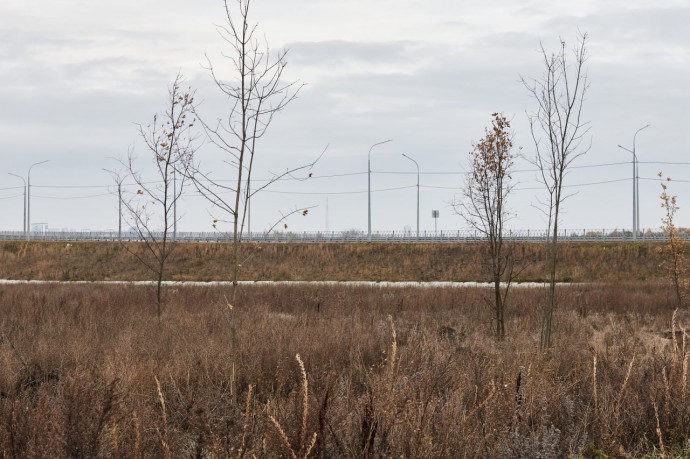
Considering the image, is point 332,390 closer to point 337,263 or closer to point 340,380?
point 340,380

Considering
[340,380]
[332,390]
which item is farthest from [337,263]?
[332,390]

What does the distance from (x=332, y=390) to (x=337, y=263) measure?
40619 mm

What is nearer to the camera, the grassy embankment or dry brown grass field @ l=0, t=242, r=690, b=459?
dry brown grass field @ l=0, t=242, r=690, b=459

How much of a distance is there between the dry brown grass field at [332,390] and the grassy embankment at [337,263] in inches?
966

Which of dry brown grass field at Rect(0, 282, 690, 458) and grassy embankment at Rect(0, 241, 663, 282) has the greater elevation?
grassy embankment at Rect(0, 241, 663, 282)

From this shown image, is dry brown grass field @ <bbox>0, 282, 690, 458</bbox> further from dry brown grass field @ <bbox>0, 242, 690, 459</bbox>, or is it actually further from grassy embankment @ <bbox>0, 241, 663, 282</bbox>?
grassy embankment @ <bbox>0, 241, 663, 282</bbox>

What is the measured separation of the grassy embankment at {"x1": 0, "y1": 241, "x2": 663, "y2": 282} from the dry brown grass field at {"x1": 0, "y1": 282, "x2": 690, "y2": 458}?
24541 millimetres

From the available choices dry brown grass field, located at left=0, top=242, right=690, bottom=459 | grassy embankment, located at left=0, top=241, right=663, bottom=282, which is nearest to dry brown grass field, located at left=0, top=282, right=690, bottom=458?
dry brown grass field, located at left=0, top=242, right=690, bottom=459

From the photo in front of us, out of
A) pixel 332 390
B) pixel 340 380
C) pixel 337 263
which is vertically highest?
pixel 337 263

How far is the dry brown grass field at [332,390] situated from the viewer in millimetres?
4980

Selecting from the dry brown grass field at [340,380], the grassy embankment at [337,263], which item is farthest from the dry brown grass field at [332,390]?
the grassy embankment at [337,263]

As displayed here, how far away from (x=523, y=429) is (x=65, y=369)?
5685 millimetres

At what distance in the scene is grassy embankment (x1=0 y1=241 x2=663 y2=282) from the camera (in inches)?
1647

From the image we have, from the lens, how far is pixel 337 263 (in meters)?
46.8
